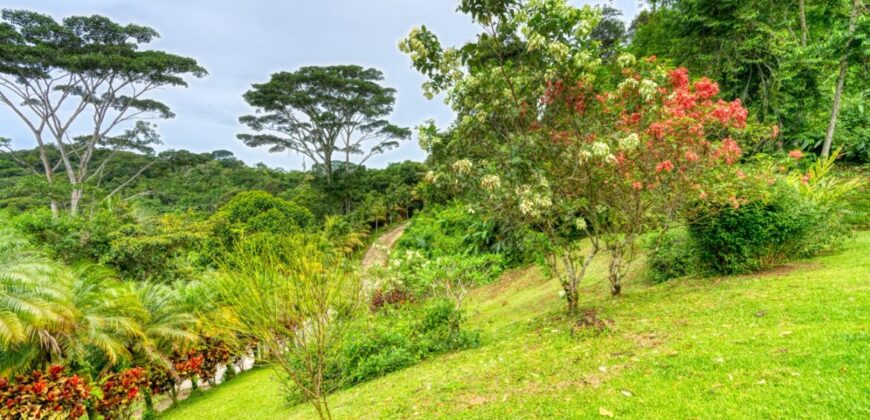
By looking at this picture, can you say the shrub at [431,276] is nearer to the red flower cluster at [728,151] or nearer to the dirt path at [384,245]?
the red flower cluster at [728,151]

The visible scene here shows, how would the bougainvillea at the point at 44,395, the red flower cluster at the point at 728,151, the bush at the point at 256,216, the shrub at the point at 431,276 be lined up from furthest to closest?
1. the bush at the point at 256,216
2. the shrub at the point at 431,276
3. the bougainvillea at the point at 44,395
4. the red flower cluster at the point at 728,151

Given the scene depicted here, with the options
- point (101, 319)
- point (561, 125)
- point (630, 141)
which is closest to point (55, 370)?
point (101, 319)

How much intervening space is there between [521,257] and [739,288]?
24.7ft

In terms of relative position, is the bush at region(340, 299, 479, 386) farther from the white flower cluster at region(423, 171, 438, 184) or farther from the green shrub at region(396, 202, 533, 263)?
the green shrub at region(396, 202, 533, 263)

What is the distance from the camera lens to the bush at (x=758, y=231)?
5652mm

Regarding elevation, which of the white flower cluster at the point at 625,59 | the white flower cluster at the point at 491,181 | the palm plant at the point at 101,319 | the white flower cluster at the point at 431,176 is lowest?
the palm plant at the point at 101,319

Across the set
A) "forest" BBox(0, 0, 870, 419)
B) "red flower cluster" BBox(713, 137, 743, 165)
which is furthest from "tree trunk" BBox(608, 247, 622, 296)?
"red flower cluster" BBox(713, 137, 743, 165)

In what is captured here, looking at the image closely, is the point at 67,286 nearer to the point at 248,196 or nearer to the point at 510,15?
the point at 510,15

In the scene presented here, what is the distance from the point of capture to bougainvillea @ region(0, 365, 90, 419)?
586cm

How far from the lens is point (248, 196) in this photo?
20969 millimetres

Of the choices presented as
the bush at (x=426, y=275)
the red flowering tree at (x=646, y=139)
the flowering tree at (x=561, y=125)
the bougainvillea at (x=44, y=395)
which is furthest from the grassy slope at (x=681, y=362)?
the bougainvillea at (x=44, y=395)

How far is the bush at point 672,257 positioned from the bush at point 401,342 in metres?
3.87

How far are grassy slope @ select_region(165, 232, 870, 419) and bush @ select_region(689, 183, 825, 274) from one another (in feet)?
0.98

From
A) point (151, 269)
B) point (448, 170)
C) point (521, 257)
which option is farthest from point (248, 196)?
point (448, 170)
